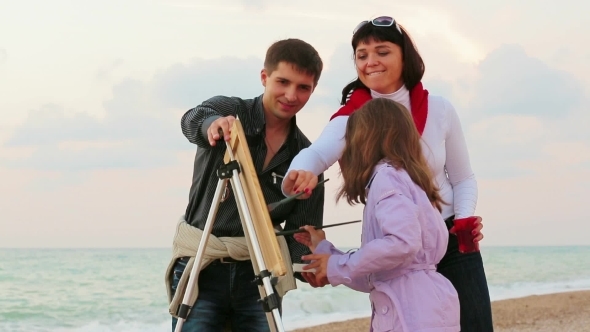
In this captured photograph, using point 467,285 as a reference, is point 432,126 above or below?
above

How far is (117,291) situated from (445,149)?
673 inches

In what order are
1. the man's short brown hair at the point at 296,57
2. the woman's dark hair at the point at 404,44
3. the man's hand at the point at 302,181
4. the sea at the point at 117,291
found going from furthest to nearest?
the sea at the point at 117,291 → the man's short brown hair at the point at 296,57 → the woman's dark hair at the point at 404,44 → the man's hand at the point at 302,181

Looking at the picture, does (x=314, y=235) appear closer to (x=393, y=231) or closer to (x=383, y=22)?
(x=393, y=231)

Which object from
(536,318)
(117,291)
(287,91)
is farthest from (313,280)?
(117,291)

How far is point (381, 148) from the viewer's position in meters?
3.21

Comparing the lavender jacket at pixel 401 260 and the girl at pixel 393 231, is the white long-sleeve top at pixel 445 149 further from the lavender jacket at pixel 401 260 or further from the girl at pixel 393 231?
the lavender jacket at pixel 401 260

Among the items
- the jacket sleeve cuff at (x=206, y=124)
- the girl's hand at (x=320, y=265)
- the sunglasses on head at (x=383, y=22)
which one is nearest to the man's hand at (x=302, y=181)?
the girl's hand at (x=320, y=265)

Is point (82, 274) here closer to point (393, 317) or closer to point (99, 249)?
point (99, 249)

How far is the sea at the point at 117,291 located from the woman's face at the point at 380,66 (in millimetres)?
11047

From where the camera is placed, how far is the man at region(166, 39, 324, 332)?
385 centimetres

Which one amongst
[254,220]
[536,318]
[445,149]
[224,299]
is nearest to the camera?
[254,220]

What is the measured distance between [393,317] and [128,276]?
2070 centimetres

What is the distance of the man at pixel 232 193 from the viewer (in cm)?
385

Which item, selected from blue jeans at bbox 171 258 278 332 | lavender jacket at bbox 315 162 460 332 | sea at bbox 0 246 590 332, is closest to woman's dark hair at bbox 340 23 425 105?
lavender jacket at bbox 315 162 460 332
